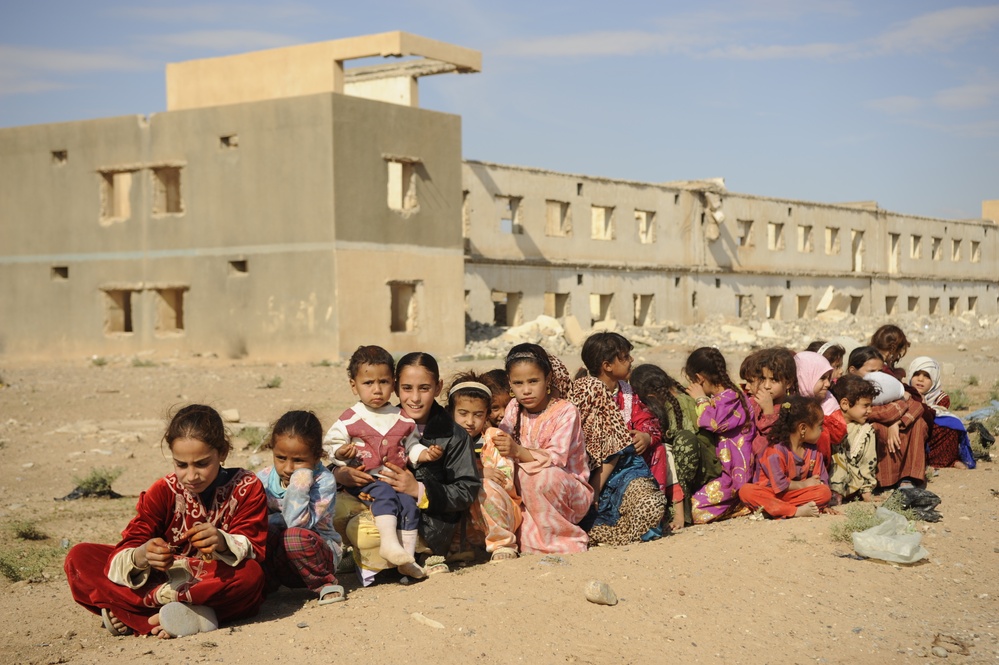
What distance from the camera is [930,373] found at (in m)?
8.32

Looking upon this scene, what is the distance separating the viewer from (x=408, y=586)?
5.09 metres

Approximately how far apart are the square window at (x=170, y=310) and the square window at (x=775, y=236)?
2040cm

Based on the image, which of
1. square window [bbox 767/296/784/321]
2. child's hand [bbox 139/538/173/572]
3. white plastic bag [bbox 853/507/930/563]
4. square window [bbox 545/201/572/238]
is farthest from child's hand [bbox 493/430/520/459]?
square window [bbox 767/296/784/321]

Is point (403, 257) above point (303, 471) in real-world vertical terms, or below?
above

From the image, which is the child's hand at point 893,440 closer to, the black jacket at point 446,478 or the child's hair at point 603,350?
the child's hair at point 603,350

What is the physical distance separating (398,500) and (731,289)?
29.6 metres

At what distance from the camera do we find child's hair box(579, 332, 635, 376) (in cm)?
612

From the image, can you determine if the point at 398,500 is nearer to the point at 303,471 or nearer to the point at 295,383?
the point at 303,471

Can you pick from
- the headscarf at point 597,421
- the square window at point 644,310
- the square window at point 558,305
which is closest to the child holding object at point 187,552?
the headscarf at point 597,421

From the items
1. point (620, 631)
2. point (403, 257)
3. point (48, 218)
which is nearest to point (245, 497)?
point (620, 631)

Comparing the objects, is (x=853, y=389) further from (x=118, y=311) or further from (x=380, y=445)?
(x=118, y=311)

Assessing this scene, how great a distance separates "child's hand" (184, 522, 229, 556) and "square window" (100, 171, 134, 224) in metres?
18.3

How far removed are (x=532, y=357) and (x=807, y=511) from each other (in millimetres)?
2088

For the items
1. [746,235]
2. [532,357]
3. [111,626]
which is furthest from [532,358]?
[746,235]
